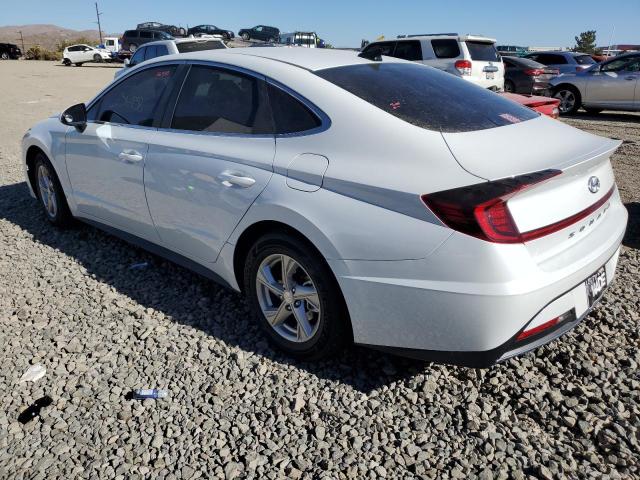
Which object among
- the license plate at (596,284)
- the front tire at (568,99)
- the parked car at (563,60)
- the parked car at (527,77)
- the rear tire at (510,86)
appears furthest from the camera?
the parked car at (563,60)

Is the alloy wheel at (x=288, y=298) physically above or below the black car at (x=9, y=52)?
above

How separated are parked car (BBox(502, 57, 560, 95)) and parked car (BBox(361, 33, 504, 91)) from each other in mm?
2865

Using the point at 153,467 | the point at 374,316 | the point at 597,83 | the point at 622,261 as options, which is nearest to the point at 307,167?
the point at 374,316

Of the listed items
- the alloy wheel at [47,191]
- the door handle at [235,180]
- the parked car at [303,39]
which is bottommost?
the parked car at [303,39]

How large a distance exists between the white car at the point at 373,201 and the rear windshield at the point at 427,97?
0.02 meters

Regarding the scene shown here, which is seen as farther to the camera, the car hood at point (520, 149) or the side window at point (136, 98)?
the side window at point (136, 98)

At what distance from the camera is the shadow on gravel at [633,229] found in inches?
176

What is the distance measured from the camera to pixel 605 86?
41.0ft

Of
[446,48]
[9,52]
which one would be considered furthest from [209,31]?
[446,48]

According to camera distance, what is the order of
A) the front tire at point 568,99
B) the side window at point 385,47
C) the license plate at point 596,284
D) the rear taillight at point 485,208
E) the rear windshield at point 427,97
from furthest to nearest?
the side window at point 385,47, the front tire at point 568,99, the rear windshield at point 427,97, the license plate at point 596,284, the rear taillight at point 485,208

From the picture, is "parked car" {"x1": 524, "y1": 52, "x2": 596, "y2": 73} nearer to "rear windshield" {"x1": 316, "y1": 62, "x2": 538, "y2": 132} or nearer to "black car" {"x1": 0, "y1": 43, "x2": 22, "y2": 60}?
"rear windshield" {"x1": 316, "y1": 62, "x2": 538, "y2": 132}

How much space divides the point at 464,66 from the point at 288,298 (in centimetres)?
1104

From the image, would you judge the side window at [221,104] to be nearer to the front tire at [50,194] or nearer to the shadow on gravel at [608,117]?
the front tire at [50,194]

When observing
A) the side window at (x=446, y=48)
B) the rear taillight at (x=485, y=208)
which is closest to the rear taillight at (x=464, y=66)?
the side window at (x=446, y=48)
